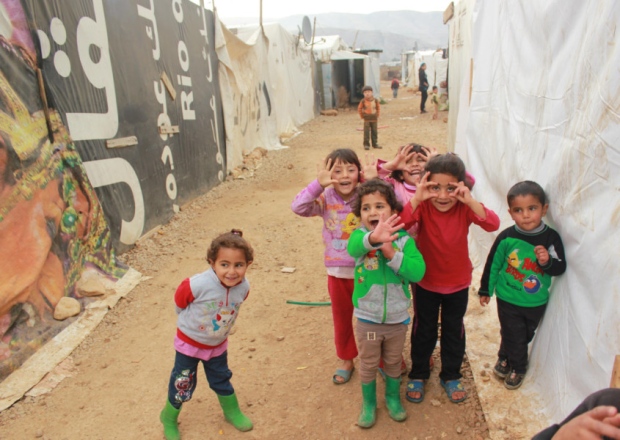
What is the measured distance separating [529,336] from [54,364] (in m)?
3.03

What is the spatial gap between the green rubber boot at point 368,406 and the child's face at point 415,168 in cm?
118

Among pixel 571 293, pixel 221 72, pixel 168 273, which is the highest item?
pixel 221 72

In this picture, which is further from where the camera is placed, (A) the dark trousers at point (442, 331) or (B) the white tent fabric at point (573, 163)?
(A) the dark trousers at point (442, 331)

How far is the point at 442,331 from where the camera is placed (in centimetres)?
261

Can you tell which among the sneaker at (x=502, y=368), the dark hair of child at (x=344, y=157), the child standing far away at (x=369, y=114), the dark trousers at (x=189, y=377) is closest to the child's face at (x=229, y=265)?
the dark trousers at (x=189, y=377)

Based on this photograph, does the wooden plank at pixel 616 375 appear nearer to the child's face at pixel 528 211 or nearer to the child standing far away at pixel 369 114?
the child's face at pixel 528 211

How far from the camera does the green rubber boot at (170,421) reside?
100.0 inches

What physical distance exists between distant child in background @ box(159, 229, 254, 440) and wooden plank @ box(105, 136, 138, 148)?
9.92 feet

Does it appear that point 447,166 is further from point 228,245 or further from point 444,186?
point 228,245

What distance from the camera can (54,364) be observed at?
322 cm

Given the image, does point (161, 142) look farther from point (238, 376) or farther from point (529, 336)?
point (529, 336)

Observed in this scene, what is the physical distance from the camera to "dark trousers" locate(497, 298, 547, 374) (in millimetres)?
2443

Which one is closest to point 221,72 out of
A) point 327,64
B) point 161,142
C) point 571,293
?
point 161,142

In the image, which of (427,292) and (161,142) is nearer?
(427,292)
